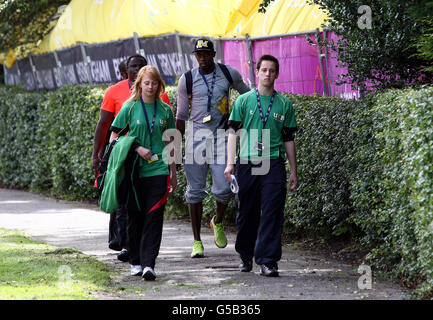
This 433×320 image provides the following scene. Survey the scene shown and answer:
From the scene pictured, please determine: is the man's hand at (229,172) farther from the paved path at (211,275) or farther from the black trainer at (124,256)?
the black trainer at (124,256)

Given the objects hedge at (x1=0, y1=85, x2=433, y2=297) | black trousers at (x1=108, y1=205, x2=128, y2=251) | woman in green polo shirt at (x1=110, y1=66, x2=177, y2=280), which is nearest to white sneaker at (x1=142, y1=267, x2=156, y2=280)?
woman in green polo shirt at (x1=110, y1=66, x2=177, y2=280)

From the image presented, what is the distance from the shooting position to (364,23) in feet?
30.1

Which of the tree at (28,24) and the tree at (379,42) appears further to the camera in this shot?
the tree at (28,24)

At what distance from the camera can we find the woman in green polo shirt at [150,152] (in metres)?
8.06

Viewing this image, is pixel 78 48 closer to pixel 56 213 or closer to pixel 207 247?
pixel 56 213

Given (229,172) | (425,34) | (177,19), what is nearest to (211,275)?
(229,172)

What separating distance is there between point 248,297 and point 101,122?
123 inches

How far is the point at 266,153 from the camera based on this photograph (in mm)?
7945

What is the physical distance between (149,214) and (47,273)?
110cm

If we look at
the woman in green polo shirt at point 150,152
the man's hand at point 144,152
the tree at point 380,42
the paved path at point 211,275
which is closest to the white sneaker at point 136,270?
the paved path at point 211,275

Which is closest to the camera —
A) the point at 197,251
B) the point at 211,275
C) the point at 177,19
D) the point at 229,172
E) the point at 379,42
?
the point at 229,172

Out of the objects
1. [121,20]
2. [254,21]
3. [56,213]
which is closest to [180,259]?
[56,213]

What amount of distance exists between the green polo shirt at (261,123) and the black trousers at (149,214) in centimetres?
84

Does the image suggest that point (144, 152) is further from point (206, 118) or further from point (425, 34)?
point (425, 34)
